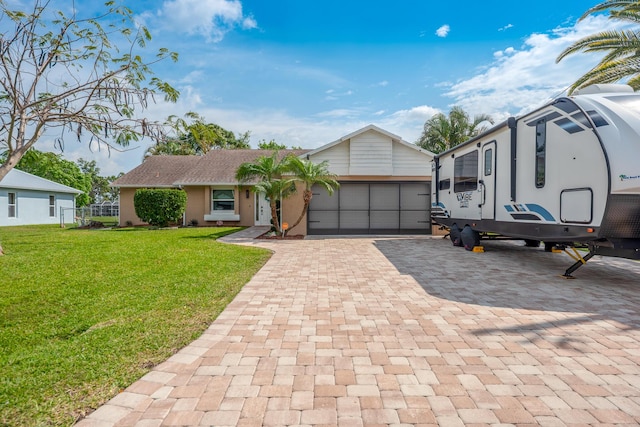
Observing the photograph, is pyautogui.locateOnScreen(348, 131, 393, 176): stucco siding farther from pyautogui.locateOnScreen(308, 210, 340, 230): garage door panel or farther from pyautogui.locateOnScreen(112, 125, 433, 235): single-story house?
pyautogui.locateOnScreen(308, 210, 340, 230): garage door panel

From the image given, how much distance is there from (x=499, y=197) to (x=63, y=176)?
44409 mm

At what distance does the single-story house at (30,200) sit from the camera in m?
21.3

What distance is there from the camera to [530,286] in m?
5.91

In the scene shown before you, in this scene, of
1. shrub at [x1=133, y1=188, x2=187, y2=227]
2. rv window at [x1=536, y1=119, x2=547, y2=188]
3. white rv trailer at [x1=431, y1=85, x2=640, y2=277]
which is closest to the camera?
white rv trailer at [x1=431, y1=85, x2=640, y2=277]

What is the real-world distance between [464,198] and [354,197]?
632cm

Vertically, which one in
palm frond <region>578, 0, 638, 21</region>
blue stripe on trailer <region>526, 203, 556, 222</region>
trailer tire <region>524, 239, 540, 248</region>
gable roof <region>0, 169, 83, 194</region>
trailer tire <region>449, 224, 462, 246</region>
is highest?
palm frond <region>578, 0, 638, 21</region>

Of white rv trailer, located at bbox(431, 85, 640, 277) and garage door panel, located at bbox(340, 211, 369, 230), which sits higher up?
white rv trailer, located at bbox(431, 85, 640, 277)

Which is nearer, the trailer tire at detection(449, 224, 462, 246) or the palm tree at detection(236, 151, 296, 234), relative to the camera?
the trailer tire at detection(449, 224, 462, 246)

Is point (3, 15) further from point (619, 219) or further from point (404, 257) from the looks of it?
point (619, 219)

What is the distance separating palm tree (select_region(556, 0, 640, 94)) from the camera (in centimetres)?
984

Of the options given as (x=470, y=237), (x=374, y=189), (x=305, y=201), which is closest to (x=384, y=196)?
(x=374, y=189)

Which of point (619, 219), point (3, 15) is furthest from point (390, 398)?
point (3, 15)

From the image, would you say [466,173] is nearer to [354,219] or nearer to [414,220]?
[414,220]

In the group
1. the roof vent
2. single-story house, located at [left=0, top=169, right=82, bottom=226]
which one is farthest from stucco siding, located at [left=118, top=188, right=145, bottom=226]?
the roof vent
